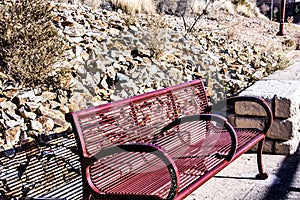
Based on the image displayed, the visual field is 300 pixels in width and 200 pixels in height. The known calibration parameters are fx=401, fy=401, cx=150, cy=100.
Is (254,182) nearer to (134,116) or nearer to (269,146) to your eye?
(269,146)

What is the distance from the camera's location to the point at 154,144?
9.89 ft

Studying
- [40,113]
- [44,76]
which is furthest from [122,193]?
[44,76]

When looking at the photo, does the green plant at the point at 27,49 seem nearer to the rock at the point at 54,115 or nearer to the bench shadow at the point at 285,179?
the rock at the point at 54,115

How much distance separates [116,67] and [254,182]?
269 centimetres

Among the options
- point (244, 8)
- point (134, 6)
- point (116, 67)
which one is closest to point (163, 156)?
point (116, 67)

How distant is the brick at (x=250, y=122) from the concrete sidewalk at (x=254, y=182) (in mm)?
344

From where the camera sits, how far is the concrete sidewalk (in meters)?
3.37

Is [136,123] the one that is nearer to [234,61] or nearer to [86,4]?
[234,61]

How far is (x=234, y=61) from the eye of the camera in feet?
26.6

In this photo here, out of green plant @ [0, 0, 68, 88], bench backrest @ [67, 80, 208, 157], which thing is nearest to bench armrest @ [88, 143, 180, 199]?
bench backrest @ [67, 80, 208, 157]

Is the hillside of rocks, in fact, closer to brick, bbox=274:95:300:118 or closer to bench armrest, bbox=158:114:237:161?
bench armrest, bbox=158:114:237:161

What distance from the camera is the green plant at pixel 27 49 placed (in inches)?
184

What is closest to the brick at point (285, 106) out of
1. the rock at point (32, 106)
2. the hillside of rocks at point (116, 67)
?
the hillside of rocks at point (116, 67)

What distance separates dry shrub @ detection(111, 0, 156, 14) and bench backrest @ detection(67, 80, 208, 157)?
5.73m
